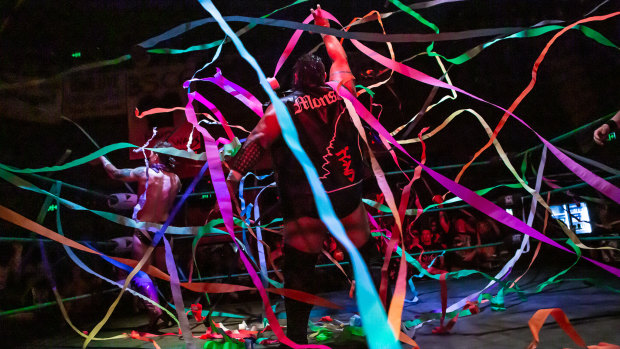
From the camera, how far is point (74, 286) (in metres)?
3.20

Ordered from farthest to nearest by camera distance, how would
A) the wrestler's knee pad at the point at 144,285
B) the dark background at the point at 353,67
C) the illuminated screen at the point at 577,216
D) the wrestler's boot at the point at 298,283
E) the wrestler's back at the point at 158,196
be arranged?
1. the illuminated screen at the point at 577,216
2. the wrestler's back at the point at 158,196
3. the dark background at the point at 353,67
4. the wrestler's knee pad at the point at 144,285
5. the wrestler's boot at the point at 298,283

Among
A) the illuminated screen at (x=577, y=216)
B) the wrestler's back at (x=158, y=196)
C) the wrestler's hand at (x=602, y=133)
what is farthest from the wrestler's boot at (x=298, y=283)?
the illuminated screen at (x=577, y=216)

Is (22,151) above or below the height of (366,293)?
above

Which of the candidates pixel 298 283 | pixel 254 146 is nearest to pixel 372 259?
pixel 298 283

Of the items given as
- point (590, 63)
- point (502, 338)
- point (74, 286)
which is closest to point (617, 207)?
point (590, 63)

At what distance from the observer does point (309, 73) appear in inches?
62.3

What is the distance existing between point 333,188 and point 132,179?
197 cm

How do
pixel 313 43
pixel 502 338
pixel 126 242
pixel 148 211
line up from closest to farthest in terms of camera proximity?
pixel 502 338 → pixel 148 211 → pixel 126 242 → pixel 313 43

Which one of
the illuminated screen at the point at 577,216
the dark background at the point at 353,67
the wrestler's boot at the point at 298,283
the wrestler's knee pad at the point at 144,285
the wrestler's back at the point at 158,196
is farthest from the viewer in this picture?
the illuminated screen at the point at 577,216

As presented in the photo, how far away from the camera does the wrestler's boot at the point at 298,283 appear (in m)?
1.46

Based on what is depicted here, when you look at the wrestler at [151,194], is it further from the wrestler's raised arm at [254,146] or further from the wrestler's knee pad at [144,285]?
the wrestler's raised arm at [254,146]

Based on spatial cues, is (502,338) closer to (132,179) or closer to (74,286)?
(132,179)

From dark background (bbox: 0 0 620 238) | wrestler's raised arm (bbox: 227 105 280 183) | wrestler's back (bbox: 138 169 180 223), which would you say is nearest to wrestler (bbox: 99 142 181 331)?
wrestler's back (bbox: 138 169 180 223)

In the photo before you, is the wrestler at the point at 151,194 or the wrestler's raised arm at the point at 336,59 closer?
the wrestler's raised arm at the point at 336,59
